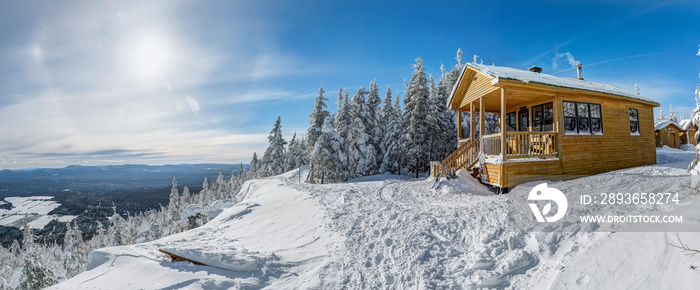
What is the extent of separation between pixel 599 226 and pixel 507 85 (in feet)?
19.7

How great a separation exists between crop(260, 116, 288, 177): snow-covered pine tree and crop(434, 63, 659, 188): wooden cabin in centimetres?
2530

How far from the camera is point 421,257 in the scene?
528cm

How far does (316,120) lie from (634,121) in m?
22.6

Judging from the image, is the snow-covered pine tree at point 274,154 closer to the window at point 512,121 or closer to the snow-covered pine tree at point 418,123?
the snow-covered pine tree at point 418,123

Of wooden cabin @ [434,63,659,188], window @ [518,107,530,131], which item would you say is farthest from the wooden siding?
window @ [518,107,530,131]

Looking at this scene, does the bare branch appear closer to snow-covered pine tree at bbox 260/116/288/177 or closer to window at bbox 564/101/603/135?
window at bbox 564/101/603/135

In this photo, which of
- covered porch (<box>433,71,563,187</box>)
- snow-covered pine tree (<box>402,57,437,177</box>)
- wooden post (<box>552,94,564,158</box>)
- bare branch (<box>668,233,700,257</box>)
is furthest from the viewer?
snow-covered pine tree (<box>402,57,437,177</box>)

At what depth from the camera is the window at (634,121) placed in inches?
496

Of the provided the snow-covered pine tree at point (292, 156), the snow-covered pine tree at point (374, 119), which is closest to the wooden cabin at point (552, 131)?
the snow-covered pine tree at point (374, 119)

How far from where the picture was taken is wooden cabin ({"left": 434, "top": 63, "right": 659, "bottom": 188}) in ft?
32.0

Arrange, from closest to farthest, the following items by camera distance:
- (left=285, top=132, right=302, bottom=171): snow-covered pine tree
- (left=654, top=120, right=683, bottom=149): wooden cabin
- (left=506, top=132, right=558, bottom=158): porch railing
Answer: (left=506, top=132, right=558, bottom=158): porch railing → (left=654, top=120, right=683, bottom=149): wooden cabin → (left=285, top=132, right=302, bottom=171): snow-covered pine tree

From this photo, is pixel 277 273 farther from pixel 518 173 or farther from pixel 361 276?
pixel 518 173

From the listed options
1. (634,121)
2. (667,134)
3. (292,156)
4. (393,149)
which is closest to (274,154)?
(292,156)

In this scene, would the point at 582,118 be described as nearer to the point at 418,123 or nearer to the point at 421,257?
the point at 421,257
